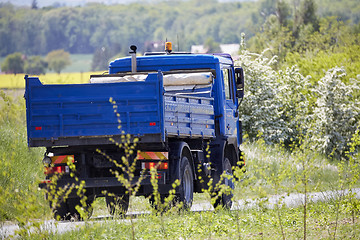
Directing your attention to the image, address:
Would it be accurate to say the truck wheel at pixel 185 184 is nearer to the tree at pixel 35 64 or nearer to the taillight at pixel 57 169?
the taillight at pixel 57 169

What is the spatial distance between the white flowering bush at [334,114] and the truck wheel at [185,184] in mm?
19177

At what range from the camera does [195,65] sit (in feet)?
51.3

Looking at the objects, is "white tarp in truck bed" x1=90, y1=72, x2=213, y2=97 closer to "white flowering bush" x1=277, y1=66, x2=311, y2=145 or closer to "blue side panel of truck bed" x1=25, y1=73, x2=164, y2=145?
"blue side panel of truck bed" x1=25, y1=73, x2=164, y2=145

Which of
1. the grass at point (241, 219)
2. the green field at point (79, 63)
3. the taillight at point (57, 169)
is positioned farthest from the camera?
the green field at point (79, 63)

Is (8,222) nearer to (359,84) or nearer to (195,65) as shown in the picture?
(195,65)

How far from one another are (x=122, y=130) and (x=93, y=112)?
2.50 ft

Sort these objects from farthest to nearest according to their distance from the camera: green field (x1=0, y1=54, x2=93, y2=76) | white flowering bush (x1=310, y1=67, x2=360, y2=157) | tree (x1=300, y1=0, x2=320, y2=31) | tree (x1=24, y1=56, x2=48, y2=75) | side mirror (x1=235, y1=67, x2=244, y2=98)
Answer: green field (x1=0, y1=54, x2=93, y2=76)
tree (x1=24, y1=56, x2=48, y2=75)
tree (x1=300, y1=0, x2=320, y2=31)
white flowering bush (x1=310, y1=67, x2=360, y2=157)
side mirror (x1=235, y1=67, x2=244, y2=98)

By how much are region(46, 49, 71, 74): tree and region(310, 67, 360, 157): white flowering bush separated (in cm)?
7637

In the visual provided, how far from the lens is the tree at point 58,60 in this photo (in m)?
108

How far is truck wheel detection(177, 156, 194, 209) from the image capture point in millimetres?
12880

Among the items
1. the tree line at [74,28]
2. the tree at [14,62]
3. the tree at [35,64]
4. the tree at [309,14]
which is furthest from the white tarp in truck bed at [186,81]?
the tree at [35,64]

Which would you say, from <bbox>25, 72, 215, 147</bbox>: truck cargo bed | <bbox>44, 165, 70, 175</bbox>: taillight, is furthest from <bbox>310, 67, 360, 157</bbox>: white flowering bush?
<bbox>25, 72, 215, 147</bbox>: truck cargo bed

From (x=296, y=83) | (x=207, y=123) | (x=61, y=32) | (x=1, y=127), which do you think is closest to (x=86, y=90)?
(x=207, y=123)

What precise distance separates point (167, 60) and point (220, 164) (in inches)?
104
